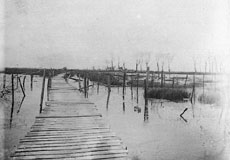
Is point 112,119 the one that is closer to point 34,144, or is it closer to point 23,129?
point 23,129

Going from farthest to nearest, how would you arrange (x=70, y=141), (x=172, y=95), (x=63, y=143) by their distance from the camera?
(x=172, y=95)
(x=70, y=141)
(x=63, y=143)

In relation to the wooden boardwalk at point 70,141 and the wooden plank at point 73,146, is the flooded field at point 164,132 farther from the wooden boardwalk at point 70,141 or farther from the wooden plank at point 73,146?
the wooden plank at point 73,146

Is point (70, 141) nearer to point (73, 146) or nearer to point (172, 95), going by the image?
point (73, 146)

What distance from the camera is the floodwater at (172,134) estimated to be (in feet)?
17.4

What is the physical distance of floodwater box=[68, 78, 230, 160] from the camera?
209 inches

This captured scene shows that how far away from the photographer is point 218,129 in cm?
767

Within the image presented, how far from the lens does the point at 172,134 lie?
6.95 metres

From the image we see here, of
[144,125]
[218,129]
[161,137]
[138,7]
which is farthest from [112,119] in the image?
[138,7]

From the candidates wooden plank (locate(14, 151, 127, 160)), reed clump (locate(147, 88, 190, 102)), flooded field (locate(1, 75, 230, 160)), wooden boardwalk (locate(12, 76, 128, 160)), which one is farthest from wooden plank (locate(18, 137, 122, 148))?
reed clump (locate(147, 88, 190, 102))

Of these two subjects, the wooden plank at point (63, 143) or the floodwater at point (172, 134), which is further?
the floodwater at point (172, 134)

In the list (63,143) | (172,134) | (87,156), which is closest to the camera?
(87,156)

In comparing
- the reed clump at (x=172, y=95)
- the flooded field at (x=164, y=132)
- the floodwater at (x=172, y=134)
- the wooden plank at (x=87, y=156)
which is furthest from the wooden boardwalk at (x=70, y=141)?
the reed clump at (x=172, y=95)

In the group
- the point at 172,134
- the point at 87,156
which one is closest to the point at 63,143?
the point at 87,156

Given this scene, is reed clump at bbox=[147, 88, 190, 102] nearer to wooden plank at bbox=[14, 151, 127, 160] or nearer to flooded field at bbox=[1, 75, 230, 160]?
flooded field at bbox=[1, 75, 230, 160]
